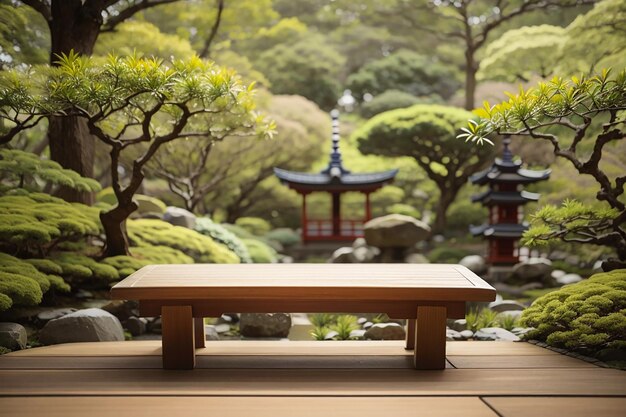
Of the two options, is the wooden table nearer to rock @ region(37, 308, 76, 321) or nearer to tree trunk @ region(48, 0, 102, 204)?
rock @ region(37, 308, 76, 321)

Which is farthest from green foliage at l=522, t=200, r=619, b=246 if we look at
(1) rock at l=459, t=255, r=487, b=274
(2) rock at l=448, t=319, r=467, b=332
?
(1) rock at l=459, t=255, r=487, b=274

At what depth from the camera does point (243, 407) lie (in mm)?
2066

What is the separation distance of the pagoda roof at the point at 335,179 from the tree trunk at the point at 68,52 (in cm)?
554

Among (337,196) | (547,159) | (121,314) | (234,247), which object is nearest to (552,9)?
(547,159)

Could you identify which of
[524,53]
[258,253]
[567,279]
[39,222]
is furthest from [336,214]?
[39,222]

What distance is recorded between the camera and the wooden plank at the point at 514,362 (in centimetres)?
270

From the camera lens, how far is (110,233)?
5008mm

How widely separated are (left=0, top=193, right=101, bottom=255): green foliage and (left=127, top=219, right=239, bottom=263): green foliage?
2.38 ft

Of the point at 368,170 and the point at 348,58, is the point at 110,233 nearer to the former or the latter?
the point at 368,170

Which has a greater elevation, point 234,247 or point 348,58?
point 348,58

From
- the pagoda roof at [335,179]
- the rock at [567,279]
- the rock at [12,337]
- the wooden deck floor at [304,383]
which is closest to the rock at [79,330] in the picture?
the rock at [12,337]

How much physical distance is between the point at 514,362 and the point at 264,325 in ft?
8.25

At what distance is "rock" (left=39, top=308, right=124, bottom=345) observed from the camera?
3348 mm

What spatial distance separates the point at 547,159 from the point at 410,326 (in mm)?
8199
